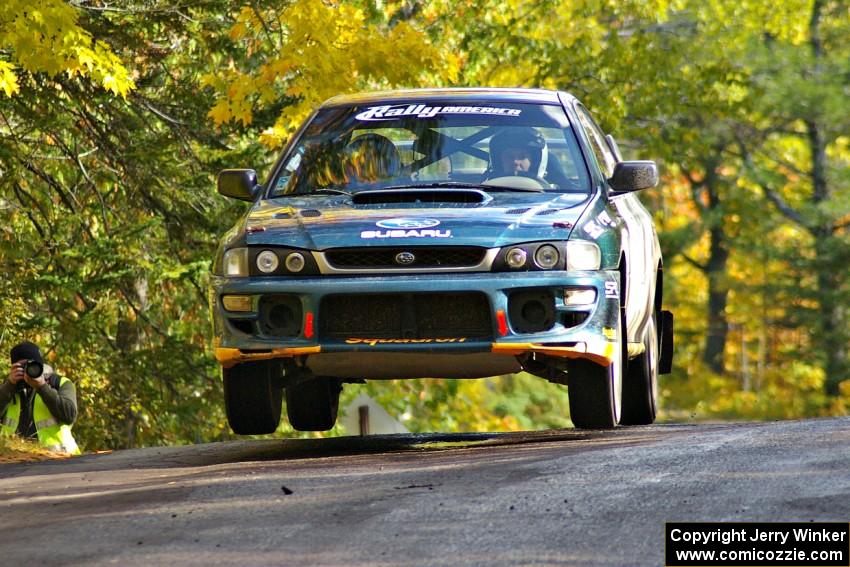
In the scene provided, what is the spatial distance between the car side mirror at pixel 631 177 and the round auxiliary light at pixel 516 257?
4.03 feet

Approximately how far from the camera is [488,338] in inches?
355

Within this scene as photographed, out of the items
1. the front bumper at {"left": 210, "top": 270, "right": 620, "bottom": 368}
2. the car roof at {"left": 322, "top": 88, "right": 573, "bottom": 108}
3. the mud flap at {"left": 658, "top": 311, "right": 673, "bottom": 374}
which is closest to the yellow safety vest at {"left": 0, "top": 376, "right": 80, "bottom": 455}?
the car roof at {"left": 322, "top": 88, "right": 573, "bottom": 108}

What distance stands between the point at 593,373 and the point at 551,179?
117 centimetres

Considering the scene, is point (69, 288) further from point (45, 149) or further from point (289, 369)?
point (289, 369)

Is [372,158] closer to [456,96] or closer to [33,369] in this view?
[456,96]

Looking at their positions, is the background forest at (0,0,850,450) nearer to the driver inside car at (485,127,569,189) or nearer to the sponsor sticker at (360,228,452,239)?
the driver inside car at (485,127,569,189)

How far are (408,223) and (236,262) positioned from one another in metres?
0.92

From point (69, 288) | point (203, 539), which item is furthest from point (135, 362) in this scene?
point (203, 539)

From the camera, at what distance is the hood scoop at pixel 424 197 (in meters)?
9.50

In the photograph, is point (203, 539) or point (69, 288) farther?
point (69, 288)

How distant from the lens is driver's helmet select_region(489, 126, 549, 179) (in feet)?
33.0

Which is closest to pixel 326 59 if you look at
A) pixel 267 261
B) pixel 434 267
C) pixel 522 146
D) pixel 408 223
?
pixel 522 146

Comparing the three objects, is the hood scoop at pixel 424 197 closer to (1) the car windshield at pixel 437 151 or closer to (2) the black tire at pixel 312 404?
(1) the car windshield at pixel 437 151

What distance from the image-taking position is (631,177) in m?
10.1
